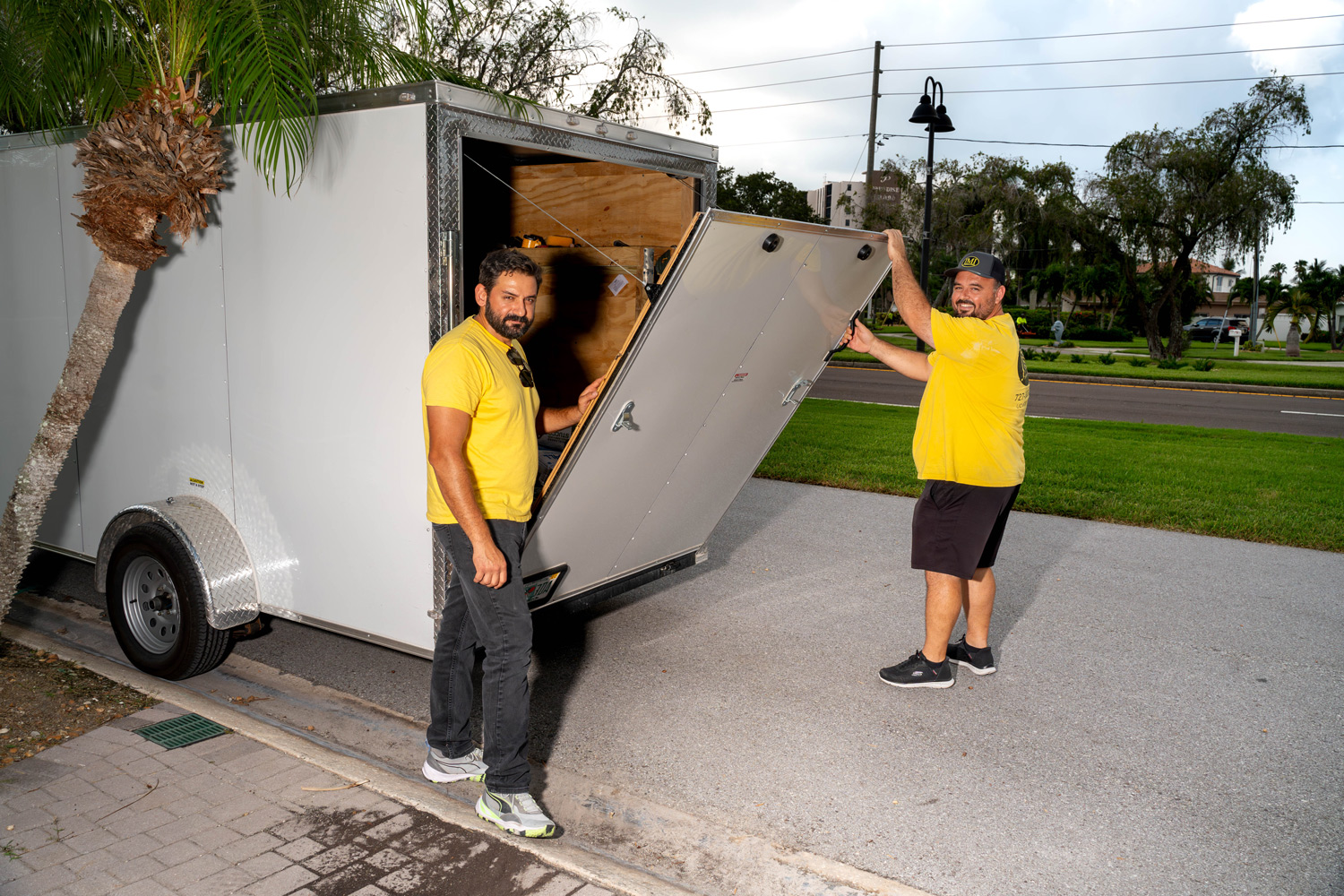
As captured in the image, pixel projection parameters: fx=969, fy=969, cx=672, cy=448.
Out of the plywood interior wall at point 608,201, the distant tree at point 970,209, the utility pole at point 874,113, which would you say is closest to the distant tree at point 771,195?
the distant tree at point 970,209

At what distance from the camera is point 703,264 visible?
11.1 ft

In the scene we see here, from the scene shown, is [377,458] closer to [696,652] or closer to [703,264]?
[703,264]

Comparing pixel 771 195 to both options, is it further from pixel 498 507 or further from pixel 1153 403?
pixel 498 507

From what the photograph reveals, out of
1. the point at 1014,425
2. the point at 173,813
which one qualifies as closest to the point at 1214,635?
the point at 1014,425

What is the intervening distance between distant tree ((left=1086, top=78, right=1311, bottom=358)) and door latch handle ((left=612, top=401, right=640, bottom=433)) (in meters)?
28.3

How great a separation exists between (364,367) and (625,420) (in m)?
1.06

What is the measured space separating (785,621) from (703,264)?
2850 mm

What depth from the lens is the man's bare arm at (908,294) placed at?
13.6ft

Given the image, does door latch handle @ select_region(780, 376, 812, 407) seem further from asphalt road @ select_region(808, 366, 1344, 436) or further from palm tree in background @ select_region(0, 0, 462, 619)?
asphalt road @ select_region(808, 366, 1344, 436)

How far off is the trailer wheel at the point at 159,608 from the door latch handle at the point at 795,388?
2873mm

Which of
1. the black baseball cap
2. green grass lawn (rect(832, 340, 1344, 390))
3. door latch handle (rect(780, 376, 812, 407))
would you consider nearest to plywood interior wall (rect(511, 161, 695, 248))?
door latch handle (rect(780, 376, 812, 407))

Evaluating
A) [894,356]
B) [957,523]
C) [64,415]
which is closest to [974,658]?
[957,523]

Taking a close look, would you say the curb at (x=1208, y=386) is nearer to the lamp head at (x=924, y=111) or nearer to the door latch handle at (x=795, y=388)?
the lamp head at (x=924, y=111)

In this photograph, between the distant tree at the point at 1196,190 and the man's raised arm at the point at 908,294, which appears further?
the distant tree at the point at 1196,190
